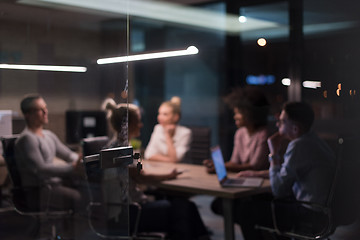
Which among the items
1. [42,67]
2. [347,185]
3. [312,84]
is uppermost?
[42,67]

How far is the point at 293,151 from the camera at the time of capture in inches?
98.3

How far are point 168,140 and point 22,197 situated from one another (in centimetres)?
139

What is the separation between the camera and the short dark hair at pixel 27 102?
2903 mm

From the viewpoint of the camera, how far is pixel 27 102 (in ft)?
9.87

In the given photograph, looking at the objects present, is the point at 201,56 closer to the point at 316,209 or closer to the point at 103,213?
the point at 103,213

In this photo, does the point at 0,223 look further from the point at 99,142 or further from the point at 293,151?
the point at 293,151

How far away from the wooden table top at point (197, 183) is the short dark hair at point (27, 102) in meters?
0.99

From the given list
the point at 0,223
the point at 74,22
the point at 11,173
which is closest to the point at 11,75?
the point at 11,173

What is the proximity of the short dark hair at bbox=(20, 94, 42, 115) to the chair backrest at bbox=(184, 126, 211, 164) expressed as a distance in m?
1.87

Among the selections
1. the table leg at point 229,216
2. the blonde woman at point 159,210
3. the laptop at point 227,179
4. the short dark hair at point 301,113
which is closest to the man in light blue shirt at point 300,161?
the short dark hair at point 301,113

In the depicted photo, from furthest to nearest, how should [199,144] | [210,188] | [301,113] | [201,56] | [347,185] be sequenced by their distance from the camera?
[201,56], [199,144], [210,188], [301,113], [347,185]

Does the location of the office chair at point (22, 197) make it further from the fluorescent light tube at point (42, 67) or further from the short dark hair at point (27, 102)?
the fluorescent light tube at point (42, 67)

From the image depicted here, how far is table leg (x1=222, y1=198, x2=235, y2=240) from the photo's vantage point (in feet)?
9.87

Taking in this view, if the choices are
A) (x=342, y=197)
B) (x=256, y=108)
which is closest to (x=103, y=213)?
(x=256, y=108)
